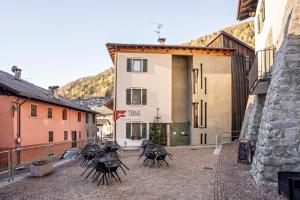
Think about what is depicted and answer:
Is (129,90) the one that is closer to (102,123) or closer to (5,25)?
(5,25)

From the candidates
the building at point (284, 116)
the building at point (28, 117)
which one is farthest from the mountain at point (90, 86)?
the building at point (284, 116)

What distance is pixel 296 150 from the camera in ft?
27.7

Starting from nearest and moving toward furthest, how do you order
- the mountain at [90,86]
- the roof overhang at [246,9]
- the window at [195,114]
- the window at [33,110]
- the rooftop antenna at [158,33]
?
the roof overhang at [246,9] → the window at [33,110] → the window at [195,114] → the rooftop antenna at [158,33] → the mountain at [90,86]

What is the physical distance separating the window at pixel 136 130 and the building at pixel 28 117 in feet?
15.7

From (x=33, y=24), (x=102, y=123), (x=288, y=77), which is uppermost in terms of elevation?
(x=33, y=24)

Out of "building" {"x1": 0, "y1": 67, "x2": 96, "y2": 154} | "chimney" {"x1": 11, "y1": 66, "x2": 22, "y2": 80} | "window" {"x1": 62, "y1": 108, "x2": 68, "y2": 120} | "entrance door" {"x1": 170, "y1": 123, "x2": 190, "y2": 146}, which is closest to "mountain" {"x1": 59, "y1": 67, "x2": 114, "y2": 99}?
"window" {"x1": 62, "y1": 108, "x2": 68, "y2": 120}

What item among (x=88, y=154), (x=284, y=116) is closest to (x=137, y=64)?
(x=88, y=154)

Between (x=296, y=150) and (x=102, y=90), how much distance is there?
79.1m

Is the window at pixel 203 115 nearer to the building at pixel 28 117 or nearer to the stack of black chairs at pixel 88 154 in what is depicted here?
the building at pixel 28 117

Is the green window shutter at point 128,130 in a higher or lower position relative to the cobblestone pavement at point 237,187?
higher

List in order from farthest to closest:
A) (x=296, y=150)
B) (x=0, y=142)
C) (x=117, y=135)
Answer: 1. (x=117, y=135)
2. (x=0, y=142)
3. (x=296, y=150)

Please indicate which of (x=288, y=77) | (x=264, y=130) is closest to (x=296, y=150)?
(x=264, y=130)

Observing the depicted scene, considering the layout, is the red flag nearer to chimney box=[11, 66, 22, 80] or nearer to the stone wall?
chimney box=[11, 66, 22, 80]

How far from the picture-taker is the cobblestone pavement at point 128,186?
7925 millimetres
